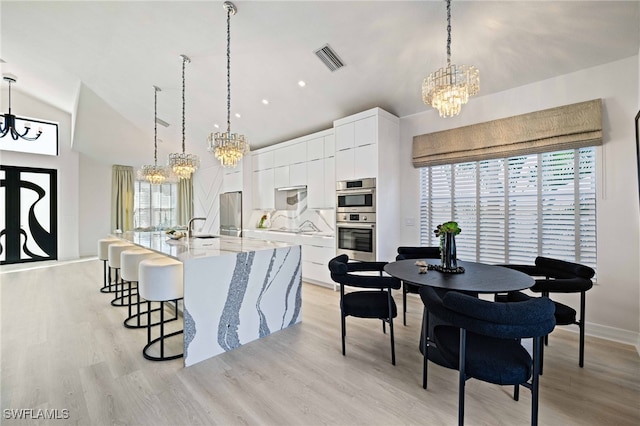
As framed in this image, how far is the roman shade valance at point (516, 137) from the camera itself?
2.81 meters

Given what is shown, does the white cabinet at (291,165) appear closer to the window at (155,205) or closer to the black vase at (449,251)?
the black vase at (449,251)

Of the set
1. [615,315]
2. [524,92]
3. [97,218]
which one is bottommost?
[615,315]

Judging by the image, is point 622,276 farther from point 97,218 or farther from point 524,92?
point 97,218

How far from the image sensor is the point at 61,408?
1.80 metres

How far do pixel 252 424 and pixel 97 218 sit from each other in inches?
347

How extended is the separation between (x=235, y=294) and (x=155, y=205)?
8096 millimetres

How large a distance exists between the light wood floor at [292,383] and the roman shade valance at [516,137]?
205cm

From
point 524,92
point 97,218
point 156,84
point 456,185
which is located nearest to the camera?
point 524,92

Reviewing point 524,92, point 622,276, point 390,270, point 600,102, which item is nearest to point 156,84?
point 390,270

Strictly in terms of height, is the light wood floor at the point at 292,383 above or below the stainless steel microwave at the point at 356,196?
A: below

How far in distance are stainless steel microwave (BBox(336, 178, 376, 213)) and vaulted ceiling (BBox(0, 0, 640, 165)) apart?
3.85ft

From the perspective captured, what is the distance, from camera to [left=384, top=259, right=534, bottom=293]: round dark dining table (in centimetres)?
178

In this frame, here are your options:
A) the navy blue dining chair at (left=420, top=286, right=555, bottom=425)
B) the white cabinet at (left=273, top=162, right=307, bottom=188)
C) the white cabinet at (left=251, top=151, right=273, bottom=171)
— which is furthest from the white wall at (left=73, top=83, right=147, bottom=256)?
the navy blue dining chair at (left=420, top=286, right=555, bottom=425)

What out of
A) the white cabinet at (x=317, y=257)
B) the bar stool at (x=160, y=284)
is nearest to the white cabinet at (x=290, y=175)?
the white cabinet at (x=317, y=257)
